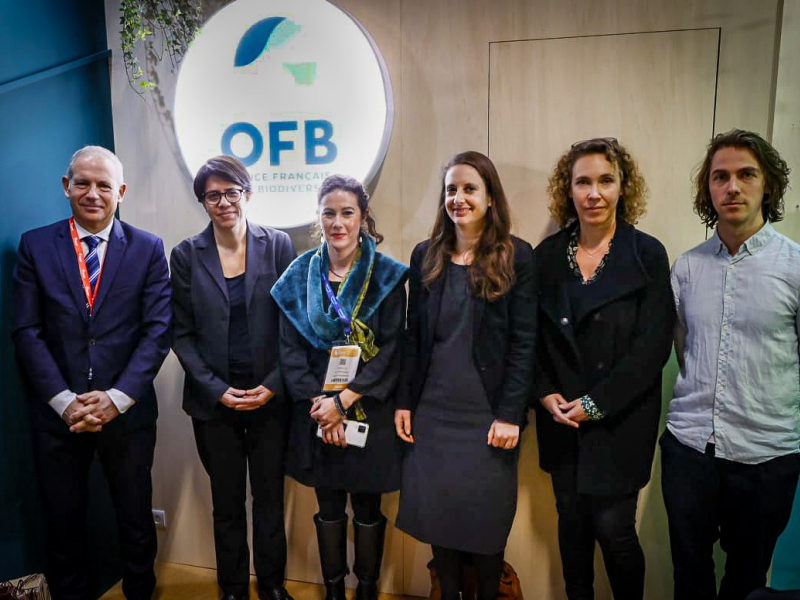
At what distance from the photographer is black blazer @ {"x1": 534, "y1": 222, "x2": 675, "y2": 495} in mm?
1945

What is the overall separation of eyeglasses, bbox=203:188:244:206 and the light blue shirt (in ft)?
5.50

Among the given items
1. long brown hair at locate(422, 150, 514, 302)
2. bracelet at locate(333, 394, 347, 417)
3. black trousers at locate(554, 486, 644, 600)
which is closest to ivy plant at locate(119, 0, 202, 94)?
long brown hair at locate(422, 150, 514, 302)

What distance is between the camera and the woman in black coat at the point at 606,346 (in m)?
1.95

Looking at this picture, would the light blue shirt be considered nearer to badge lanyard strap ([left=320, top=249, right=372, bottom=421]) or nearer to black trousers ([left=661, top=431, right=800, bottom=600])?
black trousers ([left=661, top=431, right=800, bottom=600])

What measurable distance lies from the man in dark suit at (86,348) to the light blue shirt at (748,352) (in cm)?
196

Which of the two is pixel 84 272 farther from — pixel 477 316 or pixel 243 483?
pixel 477 316

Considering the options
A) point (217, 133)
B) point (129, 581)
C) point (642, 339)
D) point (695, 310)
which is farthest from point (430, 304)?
point (129, 581)

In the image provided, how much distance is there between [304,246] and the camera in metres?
2.69

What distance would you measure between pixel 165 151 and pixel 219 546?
5.92ft

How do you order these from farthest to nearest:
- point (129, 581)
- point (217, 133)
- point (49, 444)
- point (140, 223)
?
point (140, 223) < point (217, 133) < point (129, 581) < point (49, 444)

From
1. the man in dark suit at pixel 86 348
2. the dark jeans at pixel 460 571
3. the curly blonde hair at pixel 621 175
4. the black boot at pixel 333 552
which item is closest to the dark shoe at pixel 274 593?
the black boot at pixel 333 552

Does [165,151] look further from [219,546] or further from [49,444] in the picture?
[219,546]

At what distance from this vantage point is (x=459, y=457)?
200cm

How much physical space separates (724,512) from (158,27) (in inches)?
118
